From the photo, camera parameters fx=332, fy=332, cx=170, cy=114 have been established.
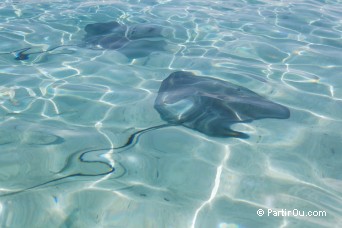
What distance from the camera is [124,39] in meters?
6.37

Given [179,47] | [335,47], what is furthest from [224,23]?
[335,47]

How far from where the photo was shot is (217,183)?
2.90 metres

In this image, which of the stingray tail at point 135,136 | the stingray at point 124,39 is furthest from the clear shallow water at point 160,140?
the stingray at point 124,39

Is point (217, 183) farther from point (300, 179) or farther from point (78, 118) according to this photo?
point (78, 118)

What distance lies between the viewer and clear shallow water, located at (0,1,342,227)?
260 centimetres

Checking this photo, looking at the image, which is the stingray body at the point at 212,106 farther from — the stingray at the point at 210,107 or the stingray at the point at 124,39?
the stingray at the point at 124,39

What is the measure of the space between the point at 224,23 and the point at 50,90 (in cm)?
454

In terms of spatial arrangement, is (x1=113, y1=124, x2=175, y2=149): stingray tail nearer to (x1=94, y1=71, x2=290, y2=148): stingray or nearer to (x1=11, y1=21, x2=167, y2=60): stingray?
(x1=94, y1=71, x2=290, y2=148): stingray

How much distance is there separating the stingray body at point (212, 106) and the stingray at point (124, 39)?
1752mm

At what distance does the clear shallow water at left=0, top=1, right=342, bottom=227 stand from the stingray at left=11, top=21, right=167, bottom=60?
0.19m

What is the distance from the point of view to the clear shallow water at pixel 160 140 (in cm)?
260

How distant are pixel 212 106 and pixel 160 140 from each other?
77 centimetres

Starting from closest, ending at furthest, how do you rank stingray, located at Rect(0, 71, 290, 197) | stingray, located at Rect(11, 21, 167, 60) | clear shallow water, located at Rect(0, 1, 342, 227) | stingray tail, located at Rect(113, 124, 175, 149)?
clear shallow water, located at Rect(0, 1, 342, 227), stingray tail, located at Rect(113, 124, 175, 149), stingray, located at Rect(0, 71, 290, 197), stingray, located at Rect(11, 21, 167, 60)

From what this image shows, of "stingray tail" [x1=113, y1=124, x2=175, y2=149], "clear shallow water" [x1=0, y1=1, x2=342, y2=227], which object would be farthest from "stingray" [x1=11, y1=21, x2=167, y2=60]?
"stingray tail" [x1=113, y1=124, x2=175, y2=149]
